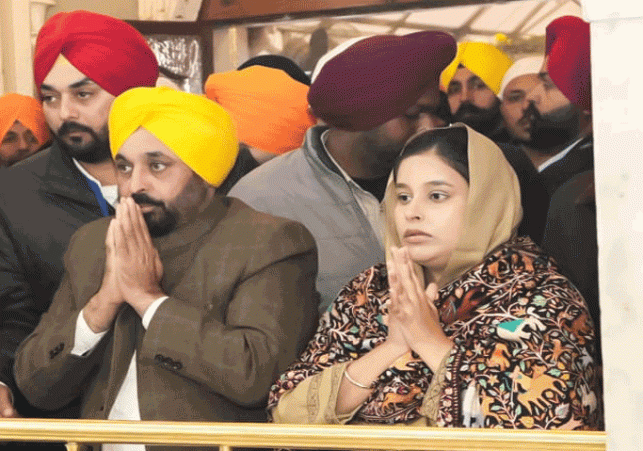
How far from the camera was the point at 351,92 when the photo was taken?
2609 mm

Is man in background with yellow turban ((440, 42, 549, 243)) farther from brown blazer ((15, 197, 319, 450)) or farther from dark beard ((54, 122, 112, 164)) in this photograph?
dark beard ((54, 122, 112, 164))

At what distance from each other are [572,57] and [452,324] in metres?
0.64

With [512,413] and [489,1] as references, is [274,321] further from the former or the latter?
[489,1]

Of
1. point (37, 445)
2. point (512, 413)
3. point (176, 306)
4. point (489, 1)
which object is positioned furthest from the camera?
point (37, 445)

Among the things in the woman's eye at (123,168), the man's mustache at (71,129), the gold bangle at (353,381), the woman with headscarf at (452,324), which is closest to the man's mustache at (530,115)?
the woman with headscarf at (452,324)

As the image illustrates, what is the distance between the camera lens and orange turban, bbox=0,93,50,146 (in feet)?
9.47

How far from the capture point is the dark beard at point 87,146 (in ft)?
9.23

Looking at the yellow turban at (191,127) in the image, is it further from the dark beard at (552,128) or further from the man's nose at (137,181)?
the dark beard at (552,128)

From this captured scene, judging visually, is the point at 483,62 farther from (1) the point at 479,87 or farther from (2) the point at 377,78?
(2) the point at 377,78

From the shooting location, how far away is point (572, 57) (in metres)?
2.41

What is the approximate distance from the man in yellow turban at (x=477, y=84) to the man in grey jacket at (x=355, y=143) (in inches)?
1.1

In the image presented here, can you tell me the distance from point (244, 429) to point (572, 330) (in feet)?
2.34

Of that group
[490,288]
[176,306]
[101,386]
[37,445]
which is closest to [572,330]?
[490,288]

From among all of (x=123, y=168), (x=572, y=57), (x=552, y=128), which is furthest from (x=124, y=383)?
(x=572, y=57)
